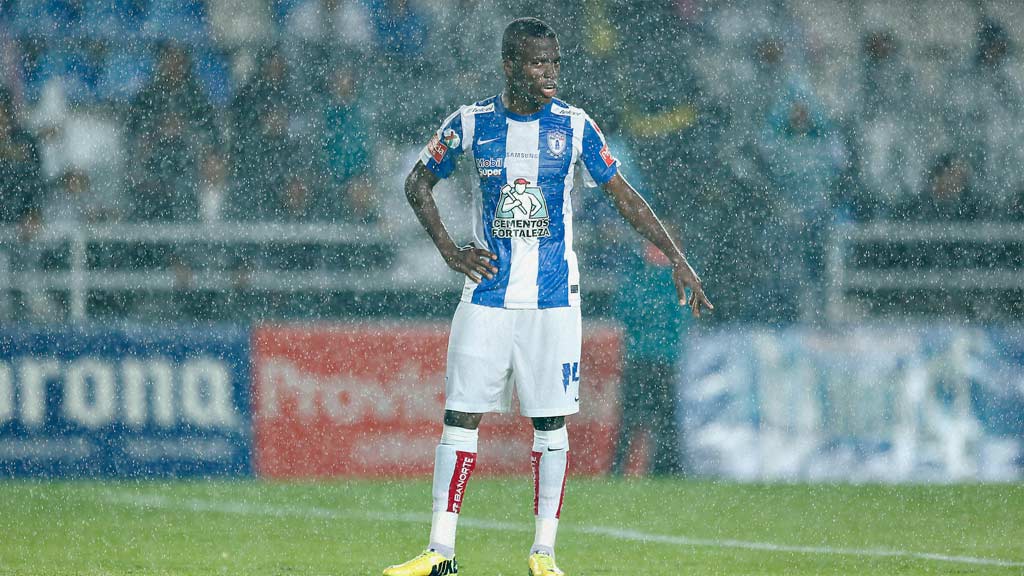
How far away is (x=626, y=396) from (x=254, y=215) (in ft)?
9.76

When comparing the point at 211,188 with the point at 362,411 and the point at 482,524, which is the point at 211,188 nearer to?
the point at 362,411

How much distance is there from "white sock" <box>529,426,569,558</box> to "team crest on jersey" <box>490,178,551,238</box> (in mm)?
728

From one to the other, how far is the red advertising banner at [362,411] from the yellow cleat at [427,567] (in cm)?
385

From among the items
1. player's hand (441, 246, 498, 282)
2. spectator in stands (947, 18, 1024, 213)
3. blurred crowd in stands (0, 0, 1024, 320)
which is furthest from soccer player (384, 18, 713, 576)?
spectator in stands (947, 18, 1024, 213)

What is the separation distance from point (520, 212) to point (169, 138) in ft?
18.5

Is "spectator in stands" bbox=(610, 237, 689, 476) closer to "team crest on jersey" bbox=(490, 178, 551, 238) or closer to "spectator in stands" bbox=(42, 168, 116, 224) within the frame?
"spectator in stands" bbox=(42, 168, 116, 224)

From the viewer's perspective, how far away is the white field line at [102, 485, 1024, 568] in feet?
21.5

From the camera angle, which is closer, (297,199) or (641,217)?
(641,217)

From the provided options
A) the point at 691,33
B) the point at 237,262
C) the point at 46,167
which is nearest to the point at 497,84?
the point at 691,33

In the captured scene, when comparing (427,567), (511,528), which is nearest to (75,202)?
(511,528)

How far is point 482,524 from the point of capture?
7551mm

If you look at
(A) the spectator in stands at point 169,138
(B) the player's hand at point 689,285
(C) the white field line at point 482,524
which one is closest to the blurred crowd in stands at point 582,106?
(A) the spectator in stands at point 169,138

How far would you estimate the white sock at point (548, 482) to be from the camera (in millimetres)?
5562

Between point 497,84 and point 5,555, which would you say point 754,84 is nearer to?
point 497,84
